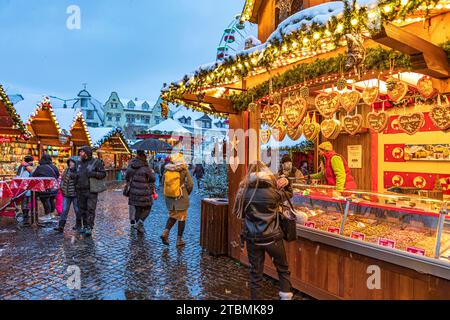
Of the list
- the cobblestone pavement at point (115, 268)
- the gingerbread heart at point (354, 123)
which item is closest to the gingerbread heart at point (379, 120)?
the gingerbread heart at point (354, 123)

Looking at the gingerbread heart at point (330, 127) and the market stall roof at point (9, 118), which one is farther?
the market stall roof at point (9, 118)

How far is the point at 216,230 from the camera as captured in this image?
6.85m

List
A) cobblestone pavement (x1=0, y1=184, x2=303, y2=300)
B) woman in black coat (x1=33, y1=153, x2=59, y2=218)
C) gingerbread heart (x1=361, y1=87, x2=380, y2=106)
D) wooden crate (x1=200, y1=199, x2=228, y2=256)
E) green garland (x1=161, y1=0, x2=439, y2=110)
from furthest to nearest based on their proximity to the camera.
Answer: woman in black coat (x1=33, y1=153, x2=59, y2=218) → wooden crate (x1=200, y1=199, x2=228, y2=256) → gingerbread heart (x1=361, y1=87, x2=380, y2=106) → cobblestone pavement (x1=0, y1=184, x2=303, y2=300) → green garland (x1=161, y1=0, x2=439, y2=110)

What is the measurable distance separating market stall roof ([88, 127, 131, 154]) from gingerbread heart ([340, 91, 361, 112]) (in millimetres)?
18761

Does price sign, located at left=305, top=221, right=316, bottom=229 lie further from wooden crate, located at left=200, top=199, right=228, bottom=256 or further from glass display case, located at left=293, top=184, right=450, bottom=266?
wooden crate, located at left=200, top=199, right=228, bottom=256

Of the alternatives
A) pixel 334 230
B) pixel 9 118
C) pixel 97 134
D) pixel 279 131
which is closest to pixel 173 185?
pixel 279 131

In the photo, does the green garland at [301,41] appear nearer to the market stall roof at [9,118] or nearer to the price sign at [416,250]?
the price sign at [416,250]

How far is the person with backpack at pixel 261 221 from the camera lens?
13.4ft

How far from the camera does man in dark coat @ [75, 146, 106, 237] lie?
8.01 m

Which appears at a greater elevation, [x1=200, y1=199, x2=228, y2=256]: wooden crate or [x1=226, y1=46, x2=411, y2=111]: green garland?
[x1=226, y1=46, x2=411, y2=111]: green garland

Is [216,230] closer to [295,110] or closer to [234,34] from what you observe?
[295,110]

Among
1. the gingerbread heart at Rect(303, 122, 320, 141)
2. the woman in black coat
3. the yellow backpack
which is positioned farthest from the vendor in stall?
the woman in black coat

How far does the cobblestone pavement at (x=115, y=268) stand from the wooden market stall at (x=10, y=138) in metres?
5.01

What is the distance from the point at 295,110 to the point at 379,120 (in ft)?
4.16
